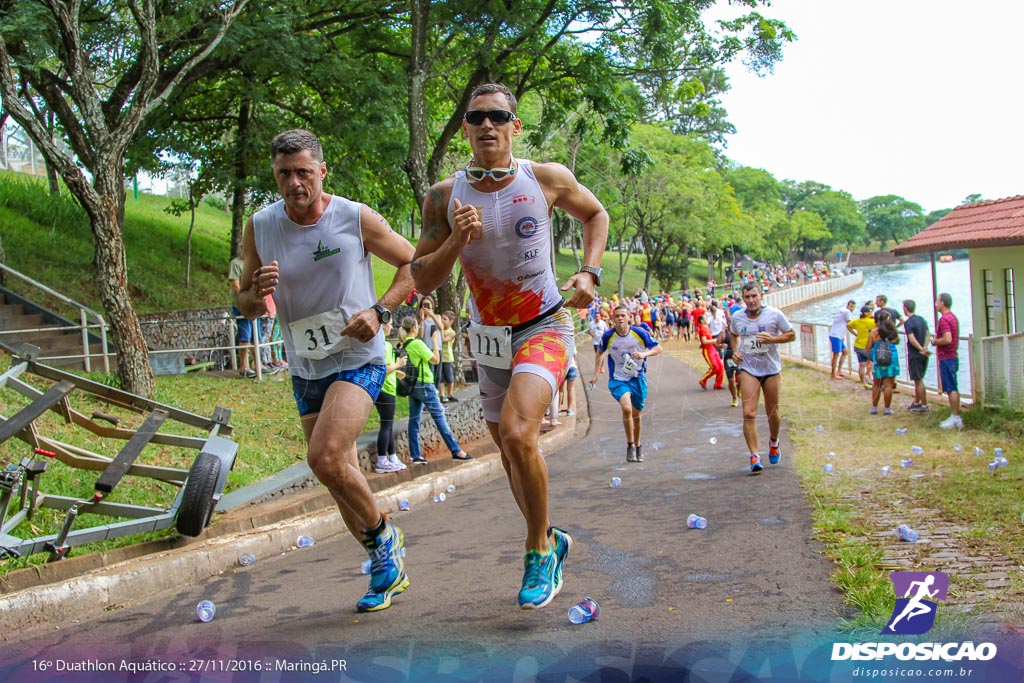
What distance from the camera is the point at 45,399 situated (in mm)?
6270

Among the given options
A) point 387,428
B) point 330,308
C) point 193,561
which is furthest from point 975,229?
point 330,308

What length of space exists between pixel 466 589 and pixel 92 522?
315cm

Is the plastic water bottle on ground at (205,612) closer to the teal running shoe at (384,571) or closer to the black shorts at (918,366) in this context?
the teal running shoe at (384,571)

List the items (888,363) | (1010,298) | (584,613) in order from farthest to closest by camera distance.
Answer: (888,363), (1010,298), (584,613)

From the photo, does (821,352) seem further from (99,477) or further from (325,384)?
(325,384)

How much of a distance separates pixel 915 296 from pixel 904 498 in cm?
4659

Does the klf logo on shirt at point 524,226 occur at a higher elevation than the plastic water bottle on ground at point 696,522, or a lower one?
higher

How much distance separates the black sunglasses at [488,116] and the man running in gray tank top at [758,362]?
6.35 metres

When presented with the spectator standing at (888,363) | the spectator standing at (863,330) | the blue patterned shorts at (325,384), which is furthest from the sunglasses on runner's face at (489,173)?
the spectator standing at (863,330)

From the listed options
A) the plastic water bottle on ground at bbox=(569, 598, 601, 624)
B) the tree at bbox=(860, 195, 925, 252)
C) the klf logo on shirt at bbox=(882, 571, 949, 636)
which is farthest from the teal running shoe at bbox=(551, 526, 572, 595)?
the tree at bbox=(860, 195, 925, 252)

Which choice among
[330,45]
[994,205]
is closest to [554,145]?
[330,45]

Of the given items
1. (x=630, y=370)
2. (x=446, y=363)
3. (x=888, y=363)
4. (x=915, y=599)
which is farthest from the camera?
(x=888, y=363)

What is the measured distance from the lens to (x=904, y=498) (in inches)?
321

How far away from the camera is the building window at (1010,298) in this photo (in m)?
15.0
